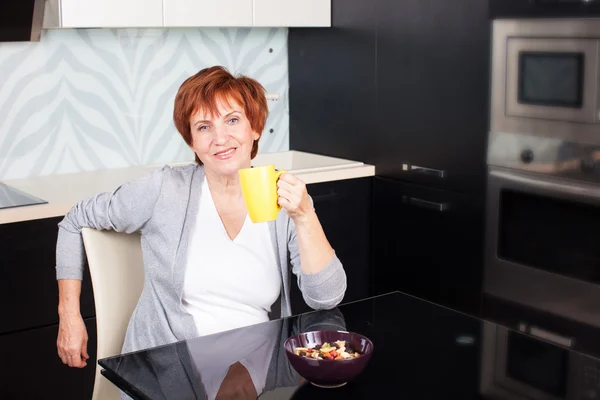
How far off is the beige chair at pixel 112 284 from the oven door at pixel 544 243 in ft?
4.21

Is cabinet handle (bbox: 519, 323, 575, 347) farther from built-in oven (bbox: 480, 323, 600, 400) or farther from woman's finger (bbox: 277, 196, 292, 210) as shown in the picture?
woman's finger (bbox: 277, 196, 292, 210)

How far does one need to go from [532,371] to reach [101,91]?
6.93 feet

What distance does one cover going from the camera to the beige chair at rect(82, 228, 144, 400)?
192 centimetres

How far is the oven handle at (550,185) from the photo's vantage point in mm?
2523

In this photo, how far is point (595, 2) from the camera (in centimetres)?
243

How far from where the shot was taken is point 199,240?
1.99 m

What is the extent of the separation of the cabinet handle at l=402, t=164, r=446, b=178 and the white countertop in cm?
18

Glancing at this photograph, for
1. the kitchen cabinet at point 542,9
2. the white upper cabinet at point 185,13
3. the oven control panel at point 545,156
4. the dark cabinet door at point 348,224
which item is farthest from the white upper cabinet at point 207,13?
the oven control panel at point 545,156

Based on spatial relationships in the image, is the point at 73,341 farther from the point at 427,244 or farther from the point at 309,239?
the point at 427,244

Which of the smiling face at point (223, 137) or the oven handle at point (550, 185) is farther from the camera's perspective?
the oven handle at point (550, 185)

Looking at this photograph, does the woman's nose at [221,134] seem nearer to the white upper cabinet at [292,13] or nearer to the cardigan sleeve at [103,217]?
the cardigan sleeve at [103,217]

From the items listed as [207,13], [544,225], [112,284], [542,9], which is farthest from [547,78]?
[112,284]

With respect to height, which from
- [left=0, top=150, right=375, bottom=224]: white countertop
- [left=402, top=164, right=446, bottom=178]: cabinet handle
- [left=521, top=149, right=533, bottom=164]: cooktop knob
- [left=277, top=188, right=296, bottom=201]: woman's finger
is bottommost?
[left=0, top=150, right=375, bottom=224]: white countertop

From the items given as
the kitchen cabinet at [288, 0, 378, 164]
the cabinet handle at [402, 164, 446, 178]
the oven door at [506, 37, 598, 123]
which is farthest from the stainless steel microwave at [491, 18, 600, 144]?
the kitchen cabinet at [288, 0, 378, 164]
